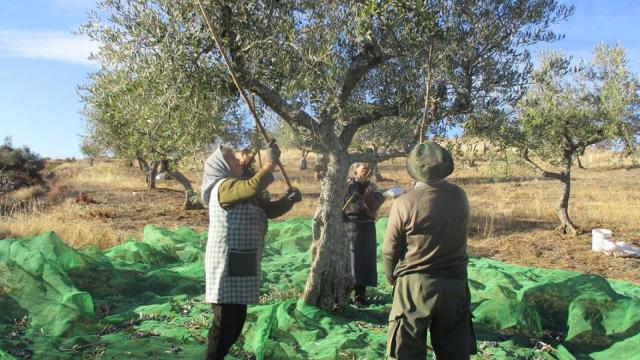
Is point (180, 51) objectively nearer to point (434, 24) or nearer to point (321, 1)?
point (321, 1)

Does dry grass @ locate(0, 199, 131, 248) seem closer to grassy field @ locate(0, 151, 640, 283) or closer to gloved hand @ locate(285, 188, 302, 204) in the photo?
grassy field @ locate(0, 151, 640, 283)

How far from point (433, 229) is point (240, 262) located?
1.50 metres

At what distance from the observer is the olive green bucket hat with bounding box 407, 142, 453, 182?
3.52 m

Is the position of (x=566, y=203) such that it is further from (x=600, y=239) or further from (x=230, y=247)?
(x=230, y=247)

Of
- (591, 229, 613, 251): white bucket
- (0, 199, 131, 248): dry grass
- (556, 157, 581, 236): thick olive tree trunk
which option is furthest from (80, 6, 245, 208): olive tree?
(556, 157, 581, 236): thick olive tree trunk

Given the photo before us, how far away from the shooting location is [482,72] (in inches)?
254

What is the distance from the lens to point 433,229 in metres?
3.44

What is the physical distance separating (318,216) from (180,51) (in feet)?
7.90

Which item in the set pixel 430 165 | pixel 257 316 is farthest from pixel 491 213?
pixel 430 165

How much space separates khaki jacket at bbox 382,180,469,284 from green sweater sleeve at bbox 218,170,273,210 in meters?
1.02

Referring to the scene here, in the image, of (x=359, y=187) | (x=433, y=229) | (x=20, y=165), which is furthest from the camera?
(x=20, y=165)

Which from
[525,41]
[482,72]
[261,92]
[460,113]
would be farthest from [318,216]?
[525,41]

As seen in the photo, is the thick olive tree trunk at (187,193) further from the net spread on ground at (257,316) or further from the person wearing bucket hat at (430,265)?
the person wearing bucket hat at (430,265)

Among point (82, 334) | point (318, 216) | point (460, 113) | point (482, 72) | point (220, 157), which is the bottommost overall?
point (82, 334)
